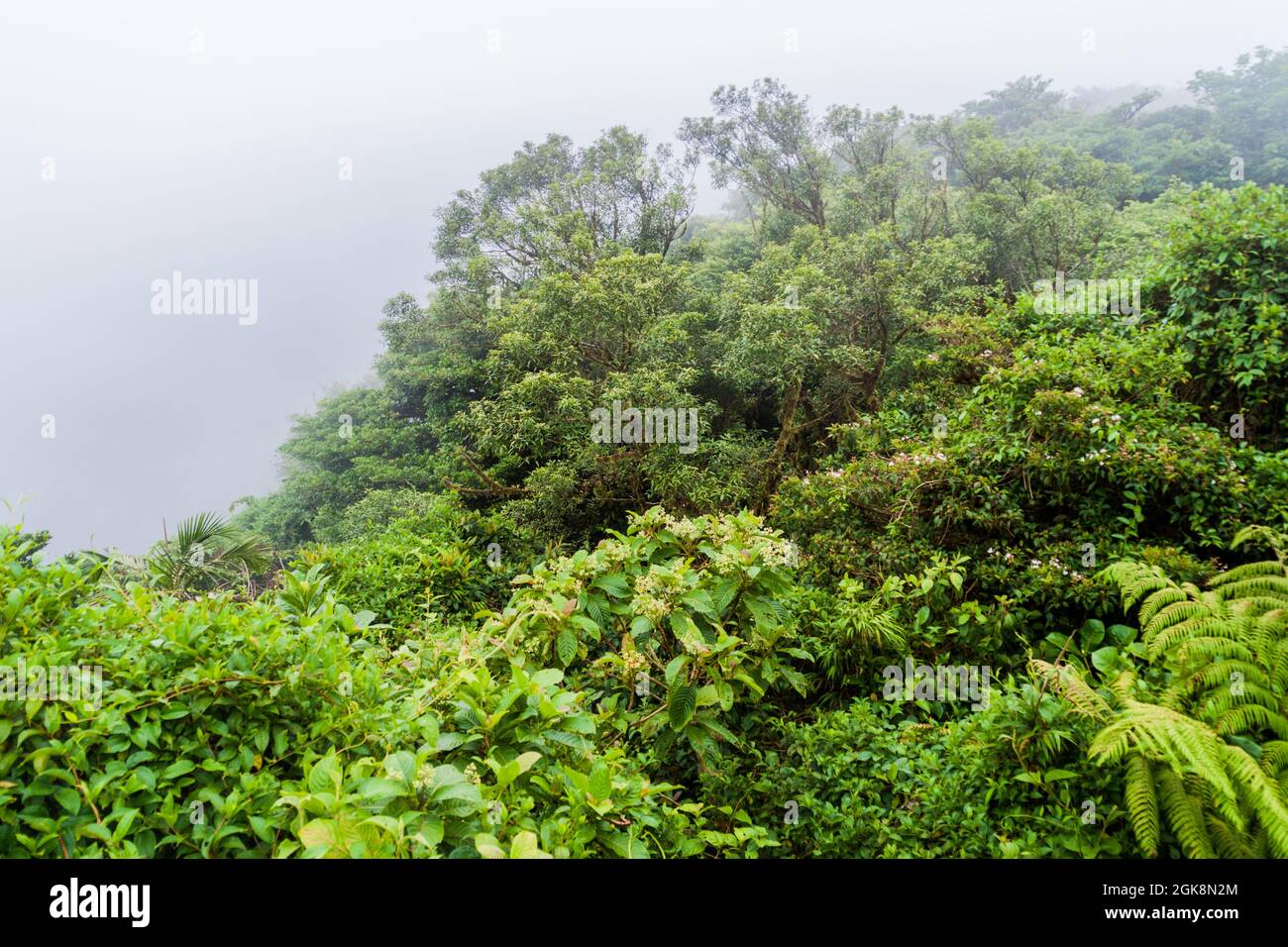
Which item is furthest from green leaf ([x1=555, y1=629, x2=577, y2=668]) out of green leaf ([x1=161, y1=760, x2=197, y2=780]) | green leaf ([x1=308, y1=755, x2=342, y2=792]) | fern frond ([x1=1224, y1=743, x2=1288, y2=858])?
fern frond ([x1=1224, y1=743, x2=1288, y2=858])

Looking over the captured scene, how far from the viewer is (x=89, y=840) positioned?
1.26m

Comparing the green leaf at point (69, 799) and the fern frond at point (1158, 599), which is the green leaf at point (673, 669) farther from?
the fern frond at point (1158, 599)

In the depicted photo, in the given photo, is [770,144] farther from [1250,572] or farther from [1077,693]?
[1077,693]

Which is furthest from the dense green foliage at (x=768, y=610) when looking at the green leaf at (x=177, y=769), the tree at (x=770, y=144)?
the tree at (x=770, y=144)

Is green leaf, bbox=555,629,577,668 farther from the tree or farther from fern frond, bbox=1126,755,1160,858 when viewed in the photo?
the tree

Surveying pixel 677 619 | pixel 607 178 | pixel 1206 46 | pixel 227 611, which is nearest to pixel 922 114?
pixel 607 178

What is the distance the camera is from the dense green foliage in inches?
57.1

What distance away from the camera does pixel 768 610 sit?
8.39 ft

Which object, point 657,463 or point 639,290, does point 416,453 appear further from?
point 657,463

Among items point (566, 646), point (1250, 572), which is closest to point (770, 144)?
point (1250, 572)

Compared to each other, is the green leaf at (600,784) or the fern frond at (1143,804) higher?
the green leaf at (600,784)

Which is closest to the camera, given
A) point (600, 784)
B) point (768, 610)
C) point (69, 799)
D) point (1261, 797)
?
point (69, 799)

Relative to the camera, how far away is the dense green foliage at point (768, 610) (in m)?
1.45

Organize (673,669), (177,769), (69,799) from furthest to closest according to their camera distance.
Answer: (673,669) < (177,769) < (69,799)
